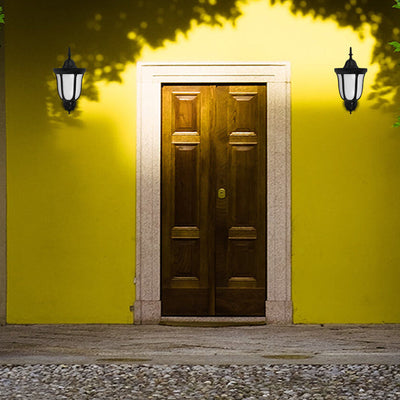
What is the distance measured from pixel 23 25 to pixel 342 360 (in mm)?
4343

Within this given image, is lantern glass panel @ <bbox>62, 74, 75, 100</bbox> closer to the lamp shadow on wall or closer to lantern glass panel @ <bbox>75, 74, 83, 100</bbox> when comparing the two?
lantern glass panel @ <bbox>75, 74, 83, 100</bbox>

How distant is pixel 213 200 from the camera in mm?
10141

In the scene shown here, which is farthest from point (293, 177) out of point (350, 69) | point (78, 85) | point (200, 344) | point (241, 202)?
point (78, 85)

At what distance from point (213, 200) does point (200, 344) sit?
166 centimetres

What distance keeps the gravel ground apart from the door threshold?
207cm

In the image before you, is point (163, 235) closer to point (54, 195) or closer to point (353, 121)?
point (54, 195)

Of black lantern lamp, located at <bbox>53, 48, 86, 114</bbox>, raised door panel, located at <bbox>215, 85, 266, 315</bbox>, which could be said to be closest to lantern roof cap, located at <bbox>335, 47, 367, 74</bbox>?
raised door panel, located at <bbox>215, 85, 266, 315</bbox>

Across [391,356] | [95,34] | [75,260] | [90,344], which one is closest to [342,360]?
[391,356]

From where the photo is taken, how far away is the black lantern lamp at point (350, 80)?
967cm

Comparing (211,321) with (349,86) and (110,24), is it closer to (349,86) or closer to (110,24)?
(349,86)

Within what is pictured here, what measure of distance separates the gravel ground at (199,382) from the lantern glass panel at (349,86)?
2860 mm

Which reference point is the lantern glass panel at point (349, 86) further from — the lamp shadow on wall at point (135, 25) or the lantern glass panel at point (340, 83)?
the lamp shadow on wall at point (135, 25)

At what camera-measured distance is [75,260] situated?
10.1 metres

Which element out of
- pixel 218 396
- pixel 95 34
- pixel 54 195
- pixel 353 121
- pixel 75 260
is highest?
pixel 95 34
